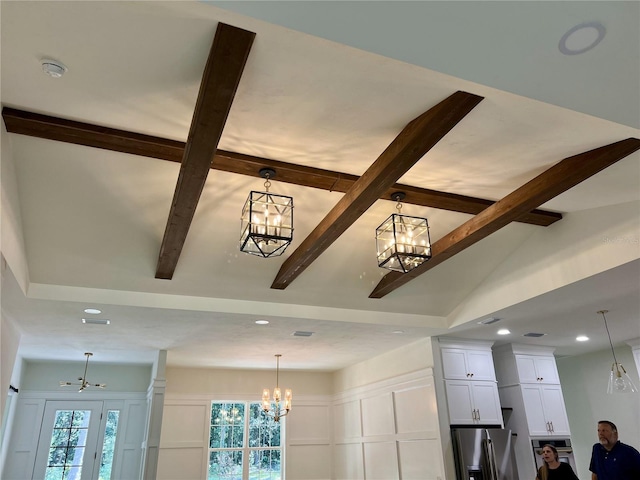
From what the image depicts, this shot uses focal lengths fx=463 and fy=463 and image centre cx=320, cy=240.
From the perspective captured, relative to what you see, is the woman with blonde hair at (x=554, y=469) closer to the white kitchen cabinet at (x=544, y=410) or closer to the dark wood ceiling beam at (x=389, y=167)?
the white kitchen cabinet at (x=544, y=410)

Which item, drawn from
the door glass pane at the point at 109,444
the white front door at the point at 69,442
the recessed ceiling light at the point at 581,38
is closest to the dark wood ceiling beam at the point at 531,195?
the recessed ceiling light at the point at 581,38

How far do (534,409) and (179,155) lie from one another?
572 centimetres

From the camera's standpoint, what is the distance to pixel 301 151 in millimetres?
3258

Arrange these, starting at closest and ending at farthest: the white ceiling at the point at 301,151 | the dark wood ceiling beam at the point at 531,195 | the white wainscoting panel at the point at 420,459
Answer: the white ceiling at the point at 301,151, the dark wood ceiling beam at the point at 531,195, the white wainscoting panel at the point at 420,459

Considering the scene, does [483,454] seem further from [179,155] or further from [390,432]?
[179,155]

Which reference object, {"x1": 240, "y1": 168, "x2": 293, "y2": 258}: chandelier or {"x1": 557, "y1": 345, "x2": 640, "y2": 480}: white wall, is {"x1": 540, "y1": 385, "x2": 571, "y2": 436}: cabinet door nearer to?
{"x1": 557, "y1": 345, "x2": 640, "y2": 480}: white wall

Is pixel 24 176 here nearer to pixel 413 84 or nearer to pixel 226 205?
pixel 226 205

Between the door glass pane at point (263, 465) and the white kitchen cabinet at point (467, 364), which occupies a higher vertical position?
the white kitchen cabinet at point (467, 364)

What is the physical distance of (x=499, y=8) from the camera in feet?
4.61

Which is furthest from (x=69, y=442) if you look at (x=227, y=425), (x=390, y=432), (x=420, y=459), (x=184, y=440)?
(x=420, y=459)

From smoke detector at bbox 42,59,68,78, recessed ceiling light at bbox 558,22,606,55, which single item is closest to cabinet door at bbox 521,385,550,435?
recessed ceiling light at bbox 558,22,606,55

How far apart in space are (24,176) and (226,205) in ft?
4.89

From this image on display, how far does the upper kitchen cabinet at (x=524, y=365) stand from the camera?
21.4ft

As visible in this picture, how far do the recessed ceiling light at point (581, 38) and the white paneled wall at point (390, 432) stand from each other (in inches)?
199
